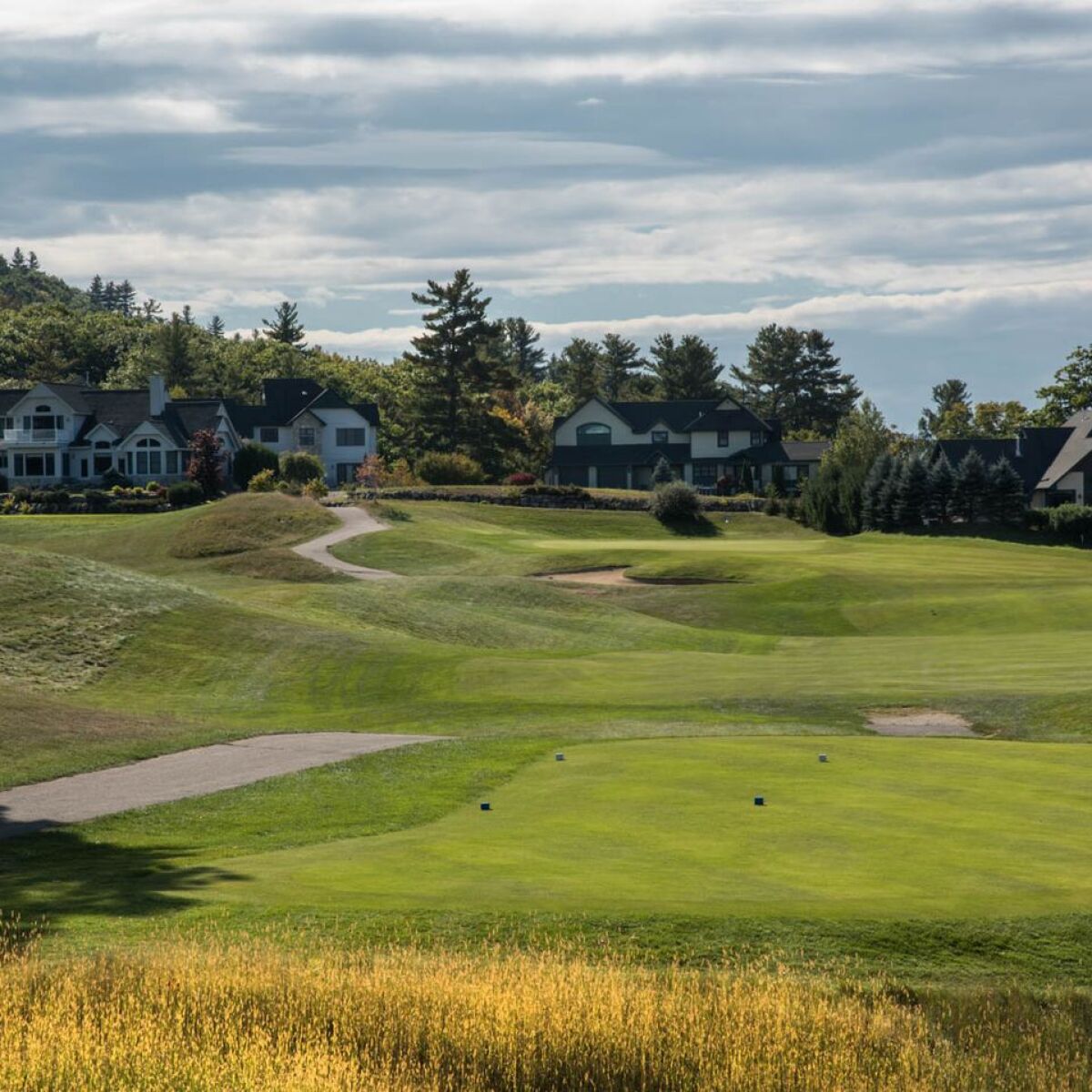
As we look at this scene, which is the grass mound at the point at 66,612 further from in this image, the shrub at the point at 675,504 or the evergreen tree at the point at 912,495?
the evergreen tree at the point at 912,495

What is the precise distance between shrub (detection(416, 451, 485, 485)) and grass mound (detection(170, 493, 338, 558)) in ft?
96.1

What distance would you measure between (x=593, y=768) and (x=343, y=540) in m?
56.8

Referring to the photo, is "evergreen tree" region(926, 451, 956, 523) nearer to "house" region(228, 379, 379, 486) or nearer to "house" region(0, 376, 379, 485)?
"house" region(0, 376, 379, 485)

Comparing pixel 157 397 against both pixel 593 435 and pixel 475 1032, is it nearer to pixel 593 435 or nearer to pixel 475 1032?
pixel 593 435

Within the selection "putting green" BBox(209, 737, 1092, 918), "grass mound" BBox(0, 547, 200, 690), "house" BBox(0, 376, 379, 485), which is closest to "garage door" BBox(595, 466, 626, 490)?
"house" BBox(0, 376, 379, 485)

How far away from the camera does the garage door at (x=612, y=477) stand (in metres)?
138

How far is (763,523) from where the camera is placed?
104688 mm

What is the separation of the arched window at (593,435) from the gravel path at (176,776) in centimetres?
10840

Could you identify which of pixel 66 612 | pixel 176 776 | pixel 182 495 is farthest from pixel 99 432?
pixel 176 776

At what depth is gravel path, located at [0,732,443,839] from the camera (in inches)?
957

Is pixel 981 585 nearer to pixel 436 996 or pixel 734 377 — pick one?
pixel 436 996

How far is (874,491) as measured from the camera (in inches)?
4023

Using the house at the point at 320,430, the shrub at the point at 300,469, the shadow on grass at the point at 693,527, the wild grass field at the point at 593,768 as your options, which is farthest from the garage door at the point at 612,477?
the wild grass field at the point at 593,768

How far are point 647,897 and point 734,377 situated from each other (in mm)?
184483
